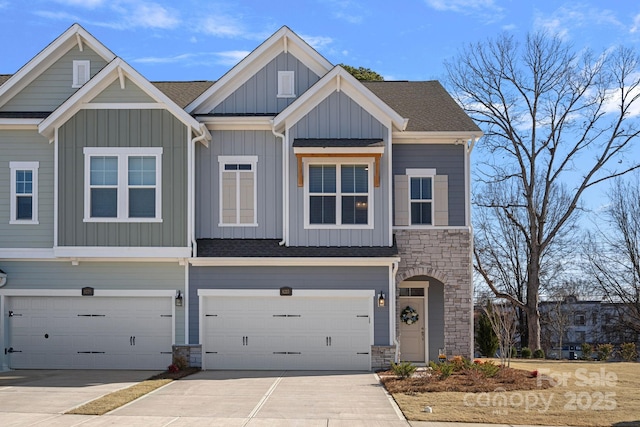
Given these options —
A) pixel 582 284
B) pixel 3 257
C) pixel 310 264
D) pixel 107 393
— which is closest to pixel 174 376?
pixel 107 393

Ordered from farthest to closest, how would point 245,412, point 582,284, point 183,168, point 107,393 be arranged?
1. point 582,284
2. point 183,168
3. point 107,393
4. point 245,412

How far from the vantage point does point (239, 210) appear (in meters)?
20.8

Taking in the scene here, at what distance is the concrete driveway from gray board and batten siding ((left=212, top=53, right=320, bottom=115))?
704 cm

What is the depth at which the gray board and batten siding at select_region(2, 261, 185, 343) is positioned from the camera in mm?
20094

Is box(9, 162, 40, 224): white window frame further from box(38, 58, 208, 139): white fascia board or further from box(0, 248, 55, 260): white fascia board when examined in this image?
box(38, 58, 208, 139): white fascia board

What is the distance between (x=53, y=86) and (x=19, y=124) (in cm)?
148

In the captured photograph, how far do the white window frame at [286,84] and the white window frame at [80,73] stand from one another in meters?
5.19

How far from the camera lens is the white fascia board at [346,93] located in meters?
20.1

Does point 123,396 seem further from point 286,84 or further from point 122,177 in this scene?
point 286,84

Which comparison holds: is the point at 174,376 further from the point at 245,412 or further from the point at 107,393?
the point at 245,412

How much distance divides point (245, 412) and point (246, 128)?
948 cm

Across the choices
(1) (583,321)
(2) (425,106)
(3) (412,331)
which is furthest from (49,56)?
(1) (583,321)

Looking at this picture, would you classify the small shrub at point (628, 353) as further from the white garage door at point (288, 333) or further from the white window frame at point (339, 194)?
the white window frame at point (339, 194)

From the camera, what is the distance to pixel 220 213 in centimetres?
2081
